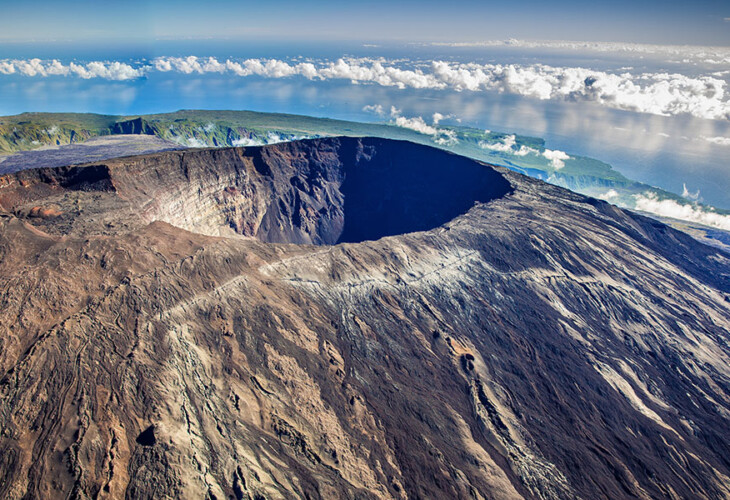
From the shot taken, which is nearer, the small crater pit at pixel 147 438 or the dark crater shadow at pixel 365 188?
A: the small crater pit at pixel 147 438

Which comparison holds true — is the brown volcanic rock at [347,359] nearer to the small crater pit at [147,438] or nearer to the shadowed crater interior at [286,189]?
the small crater pit at [147,438]

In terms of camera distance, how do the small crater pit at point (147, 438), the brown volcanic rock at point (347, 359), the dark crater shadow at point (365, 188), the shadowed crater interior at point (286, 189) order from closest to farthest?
the small crater pit at point (147, 438), the brown volcanic rock at point (347, 359), the shadowed crater interior at point (286, 189), the dark crater shadow at point (365, 188)

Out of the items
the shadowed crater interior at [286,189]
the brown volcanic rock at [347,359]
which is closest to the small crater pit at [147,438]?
the brown volcanic rock at [347,359]

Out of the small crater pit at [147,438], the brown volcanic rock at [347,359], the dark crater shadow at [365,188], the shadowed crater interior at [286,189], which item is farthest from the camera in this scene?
the dark crater shadow at [365,188]

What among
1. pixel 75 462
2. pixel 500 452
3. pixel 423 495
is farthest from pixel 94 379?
pixel 500 452

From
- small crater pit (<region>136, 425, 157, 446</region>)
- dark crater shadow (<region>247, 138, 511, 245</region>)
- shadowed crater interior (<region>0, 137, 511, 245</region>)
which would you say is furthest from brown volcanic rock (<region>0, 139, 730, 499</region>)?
dark crater shadow (<region>247, 138, 511, 245</region>)

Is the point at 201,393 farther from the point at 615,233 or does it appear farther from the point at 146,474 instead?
the point at 615,233

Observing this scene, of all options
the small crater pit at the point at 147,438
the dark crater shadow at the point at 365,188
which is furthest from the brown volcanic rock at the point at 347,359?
the dark crater shadow at the point at 365,188
